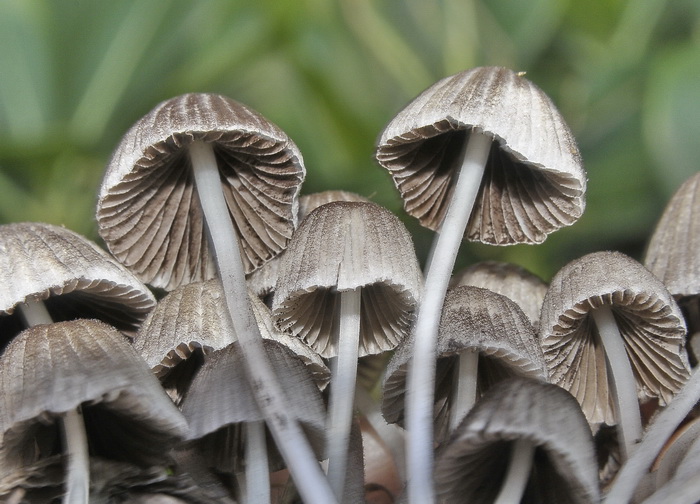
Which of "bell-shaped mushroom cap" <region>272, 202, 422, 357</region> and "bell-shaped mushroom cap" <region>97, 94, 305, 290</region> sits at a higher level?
"bell-shaped mushroom cap" <region>97, 94, 305, 290</region>

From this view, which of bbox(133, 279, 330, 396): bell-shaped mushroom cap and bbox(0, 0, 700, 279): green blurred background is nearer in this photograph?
bbox(133, 279, 330, 396): bell-shaped mushroom cap

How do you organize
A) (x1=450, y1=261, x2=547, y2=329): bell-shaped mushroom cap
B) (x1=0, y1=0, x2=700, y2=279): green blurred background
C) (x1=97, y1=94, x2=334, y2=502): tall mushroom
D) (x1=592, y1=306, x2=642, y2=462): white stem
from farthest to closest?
(x1=0, y1=0, x2=700, y2=279): green blurred background → (x1=450, y1=261, x2=547, y2=329): bell-shaped mushroom cap → (x1=592, y1=306, x2=642, y2=462): white stem → (x1=97, y1=94, x2=334, y2=502): tall mushroom

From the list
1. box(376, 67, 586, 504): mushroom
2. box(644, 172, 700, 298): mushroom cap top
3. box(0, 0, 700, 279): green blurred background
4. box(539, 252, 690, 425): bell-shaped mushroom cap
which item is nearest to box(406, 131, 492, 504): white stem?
box(376, 67, 586, 504): mushroom

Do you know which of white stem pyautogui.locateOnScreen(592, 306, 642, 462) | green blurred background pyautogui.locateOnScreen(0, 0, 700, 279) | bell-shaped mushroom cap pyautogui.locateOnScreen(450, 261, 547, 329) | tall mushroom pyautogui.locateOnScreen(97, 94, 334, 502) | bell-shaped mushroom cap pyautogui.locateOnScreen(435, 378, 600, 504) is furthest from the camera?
green blurred background pyautogui.locateOnScreen(0, 0, 700, 279)

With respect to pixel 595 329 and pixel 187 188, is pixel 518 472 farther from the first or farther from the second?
pixel 187 188

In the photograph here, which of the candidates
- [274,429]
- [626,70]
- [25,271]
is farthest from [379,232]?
[626,70]

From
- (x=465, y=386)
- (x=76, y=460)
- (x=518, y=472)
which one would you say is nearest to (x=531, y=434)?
(x=518, y=472)

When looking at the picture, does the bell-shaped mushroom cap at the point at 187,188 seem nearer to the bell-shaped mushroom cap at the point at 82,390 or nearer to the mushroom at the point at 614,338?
the bell-shaped mushroom cap at the point at 82,390

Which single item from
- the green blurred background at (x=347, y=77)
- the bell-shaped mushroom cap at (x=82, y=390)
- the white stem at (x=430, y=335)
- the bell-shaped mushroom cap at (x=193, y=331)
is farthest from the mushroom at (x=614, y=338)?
the green blurred background at (x=347, y=77)

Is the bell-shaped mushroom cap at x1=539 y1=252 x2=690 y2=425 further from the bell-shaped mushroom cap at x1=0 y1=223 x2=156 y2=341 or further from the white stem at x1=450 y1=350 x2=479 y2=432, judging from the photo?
the bell-shaped mushroom cap at x1=0 y1=223 x2=156 y2=341
